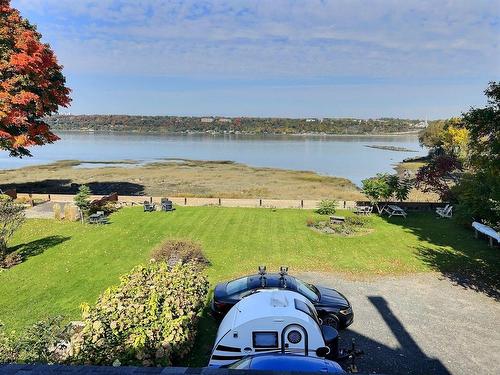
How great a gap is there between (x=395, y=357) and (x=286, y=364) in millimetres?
4999

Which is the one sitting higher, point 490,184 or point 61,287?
point 490,184

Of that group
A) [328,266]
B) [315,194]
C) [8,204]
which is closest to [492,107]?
[328,266]

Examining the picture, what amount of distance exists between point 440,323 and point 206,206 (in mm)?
19107

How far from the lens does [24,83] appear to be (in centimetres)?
2602

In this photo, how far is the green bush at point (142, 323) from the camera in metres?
7.73

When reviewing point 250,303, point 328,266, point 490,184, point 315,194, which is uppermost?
point 490,184

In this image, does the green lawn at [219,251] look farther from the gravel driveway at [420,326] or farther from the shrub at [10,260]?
the gravel driveway at [420,326]

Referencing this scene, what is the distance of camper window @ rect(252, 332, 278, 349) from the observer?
795cm

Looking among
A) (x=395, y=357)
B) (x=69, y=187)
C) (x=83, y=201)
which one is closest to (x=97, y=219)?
(x=83, y=201)

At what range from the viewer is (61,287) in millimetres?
13664

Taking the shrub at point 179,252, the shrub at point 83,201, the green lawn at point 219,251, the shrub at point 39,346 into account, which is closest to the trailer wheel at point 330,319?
the green lawn at point 219,251

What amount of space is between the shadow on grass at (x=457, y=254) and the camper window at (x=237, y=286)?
28.5 feet

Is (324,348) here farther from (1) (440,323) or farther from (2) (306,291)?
(1) (440,323)

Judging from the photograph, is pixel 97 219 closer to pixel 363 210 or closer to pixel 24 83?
pixel 24 83
